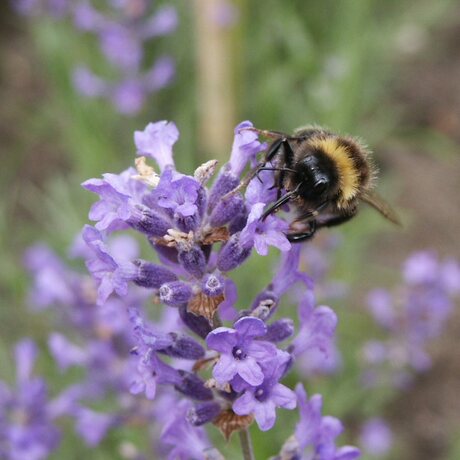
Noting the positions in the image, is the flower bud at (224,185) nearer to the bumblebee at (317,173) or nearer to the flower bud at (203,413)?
the bumblebee at (317,173)

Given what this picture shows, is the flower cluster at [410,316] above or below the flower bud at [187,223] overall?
above

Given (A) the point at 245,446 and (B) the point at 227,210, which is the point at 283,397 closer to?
(A) the point at 245,446

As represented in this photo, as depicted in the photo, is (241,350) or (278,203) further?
(278,203)

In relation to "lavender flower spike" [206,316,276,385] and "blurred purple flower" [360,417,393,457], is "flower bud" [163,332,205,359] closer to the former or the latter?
"lavender flower spike" [206,316,276,385]

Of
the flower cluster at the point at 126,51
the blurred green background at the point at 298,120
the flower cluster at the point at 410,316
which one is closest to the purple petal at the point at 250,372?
the blurred green background at the point at 298,120

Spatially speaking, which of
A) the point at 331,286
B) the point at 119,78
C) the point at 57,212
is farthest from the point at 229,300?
the point at 119,78

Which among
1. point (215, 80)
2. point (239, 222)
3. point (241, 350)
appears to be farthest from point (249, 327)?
point (215, 80)

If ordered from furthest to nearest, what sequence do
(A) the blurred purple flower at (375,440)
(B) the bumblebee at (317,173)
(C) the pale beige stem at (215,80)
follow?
(C) the pale beige stem at (215,80)
(A) the blurred purple flower at (375,440)
(B) the bumblebee at (317,173)

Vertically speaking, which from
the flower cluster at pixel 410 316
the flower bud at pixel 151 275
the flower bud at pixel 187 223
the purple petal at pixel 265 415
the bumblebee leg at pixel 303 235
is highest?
the flower cluster at pixel 410 316
